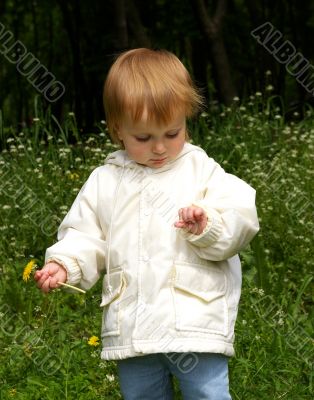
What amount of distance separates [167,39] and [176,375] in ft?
Result: 21.8

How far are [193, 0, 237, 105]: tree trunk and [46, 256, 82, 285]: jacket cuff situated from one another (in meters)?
4.85

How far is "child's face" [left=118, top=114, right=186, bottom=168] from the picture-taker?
2.65m

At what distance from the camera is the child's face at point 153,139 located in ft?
8.71

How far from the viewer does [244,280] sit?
14.2ft

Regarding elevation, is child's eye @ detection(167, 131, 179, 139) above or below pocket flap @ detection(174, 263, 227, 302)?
above

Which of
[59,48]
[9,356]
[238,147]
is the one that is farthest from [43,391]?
[59,48]

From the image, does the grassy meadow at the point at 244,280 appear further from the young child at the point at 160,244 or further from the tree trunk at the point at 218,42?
the tree trunk at the point at 218,42

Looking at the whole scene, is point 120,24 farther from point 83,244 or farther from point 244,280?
point 83,244

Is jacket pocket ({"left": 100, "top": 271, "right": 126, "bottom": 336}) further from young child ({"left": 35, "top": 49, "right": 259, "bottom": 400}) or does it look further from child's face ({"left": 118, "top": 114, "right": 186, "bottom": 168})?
child's face ({"left": 118, "top": 114, "right": 186, "bottom": 168})

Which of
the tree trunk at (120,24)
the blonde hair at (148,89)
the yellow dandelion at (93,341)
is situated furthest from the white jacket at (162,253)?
the tree trunk at (120,24)

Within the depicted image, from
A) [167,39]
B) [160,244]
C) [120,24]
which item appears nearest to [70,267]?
[160,244]

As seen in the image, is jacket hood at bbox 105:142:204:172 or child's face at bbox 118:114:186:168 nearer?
child's face at bbox 118:114:186:168

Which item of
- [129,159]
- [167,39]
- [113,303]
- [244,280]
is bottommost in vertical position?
[244,280]

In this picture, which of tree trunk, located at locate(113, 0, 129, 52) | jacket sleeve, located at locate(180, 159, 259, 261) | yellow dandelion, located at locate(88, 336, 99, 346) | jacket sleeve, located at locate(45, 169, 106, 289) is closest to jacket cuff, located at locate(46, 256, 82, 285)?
jacket sleeve, located at locate(45, 169, 106, 289)
